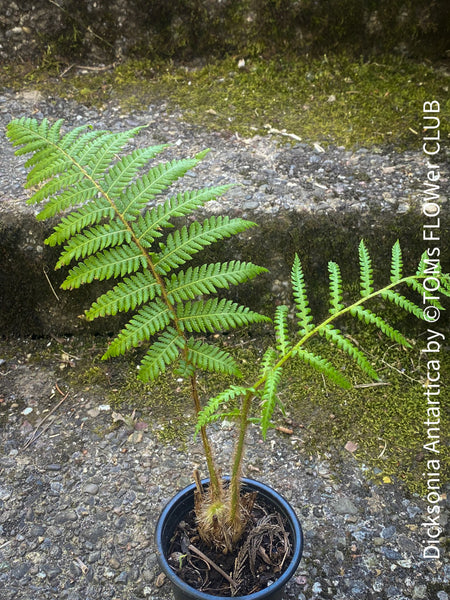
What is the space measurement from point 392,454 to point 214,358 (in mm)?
1273

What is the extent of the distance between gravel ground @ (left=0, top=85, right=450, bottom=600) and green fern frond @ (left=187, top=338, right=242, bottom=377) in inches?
39.1

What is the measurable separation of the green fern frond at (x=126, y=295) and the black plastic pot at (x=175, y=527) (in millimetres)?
709

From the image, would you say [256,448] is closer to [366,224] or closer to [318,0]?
[366,224]

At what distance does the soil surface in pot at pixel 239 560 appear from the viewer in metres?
1.67

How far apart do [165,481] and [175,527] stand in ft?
1.72

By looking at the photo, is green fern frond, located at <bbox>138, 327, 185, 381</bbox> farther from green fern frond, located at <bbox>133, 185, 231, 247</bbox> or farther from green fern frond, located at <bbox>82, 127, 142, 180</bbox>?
green fern frond, located at <bbox>82, 127, 142, 180</bbox>

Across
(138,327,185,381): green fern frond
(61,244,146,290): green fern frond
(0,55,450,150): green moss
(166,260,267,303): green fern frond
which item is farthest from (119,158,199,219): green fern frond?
(0,55,450,150): green moss

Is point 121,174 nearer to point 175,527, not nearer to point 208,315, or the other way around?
point 208,315

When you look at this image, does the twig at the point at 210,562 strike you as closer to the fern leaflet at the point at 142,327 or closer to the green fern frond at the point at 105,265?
the fern leaflet at the point at 142,327

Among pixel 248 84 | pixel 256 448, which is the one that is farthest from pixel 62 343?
pixel 248 84

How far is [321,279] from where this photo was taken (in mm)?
2799

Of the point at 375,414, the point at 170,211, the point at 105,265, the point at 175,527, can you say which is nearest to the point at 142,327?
the point at 105,265

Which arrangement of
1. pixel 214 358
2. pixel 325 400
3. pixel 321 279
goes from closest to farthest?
pixel 214 358 → pixel 325 400 → pixel 321 279

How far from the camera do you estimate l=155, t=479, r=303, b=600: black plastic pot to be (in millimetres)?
1586
